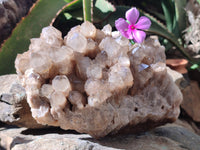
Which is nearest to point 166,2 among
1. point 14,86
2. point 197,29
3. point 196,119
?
point 197,29

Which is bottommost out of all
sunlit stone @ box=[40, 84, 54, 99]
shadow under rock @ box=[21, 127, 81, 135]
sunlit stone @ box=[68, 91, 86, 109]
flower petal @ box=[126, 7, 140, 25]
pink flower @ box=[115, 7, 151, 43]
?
shadow under rock @ box=[21, 127, 81, 135]

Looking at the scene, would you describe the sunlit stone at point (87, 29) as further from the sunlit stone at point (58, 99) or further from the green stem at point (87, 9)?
the green stem at point (87, 9)

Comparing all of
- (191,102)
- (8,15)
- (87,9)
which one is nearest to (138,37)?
(87,9)

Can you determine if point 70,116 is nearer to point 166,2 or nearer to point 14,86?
point 14,86

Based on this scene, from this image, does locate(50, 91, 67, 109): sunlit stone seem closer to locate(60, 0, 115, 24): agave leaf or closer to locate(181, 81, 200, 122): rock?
locate(60, 0, 115, 24): agave leaf

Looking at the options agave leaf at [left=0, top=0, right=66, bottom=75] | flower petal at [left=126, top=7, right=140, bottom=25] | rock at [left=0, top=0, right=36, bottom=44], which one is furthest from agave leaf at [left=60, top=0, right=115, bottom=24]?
flower petal at [left=126, top=7, right=140, bottom=25]

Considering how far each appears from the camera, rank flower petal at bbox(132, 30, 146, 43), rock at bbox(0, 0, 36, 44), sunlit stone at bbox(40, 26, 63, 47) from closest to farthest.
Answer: sunlit stone at bbox(40, 26, 63, 47) < flower petal at bbox(132, 30, 146, 43) < rock at bbox(0, 0, 36, 44)
